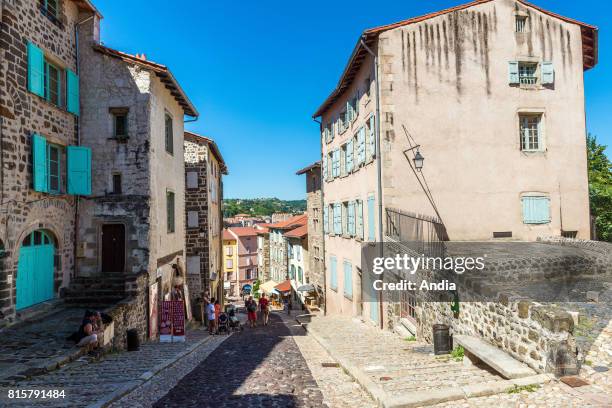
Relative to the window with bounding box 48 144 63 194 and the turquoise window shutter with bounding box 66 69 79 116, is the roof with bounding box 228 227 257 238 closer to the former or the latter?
the turquoise window shutter with bounding box 66 69 79 116

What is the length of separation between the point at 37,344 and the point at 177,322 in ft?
16.6

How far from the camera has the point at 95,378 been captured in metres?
7.29

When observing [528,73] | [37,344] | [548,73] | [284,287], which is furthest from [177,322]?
[284,287]

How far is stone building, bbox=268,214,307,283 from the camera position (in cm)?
3924

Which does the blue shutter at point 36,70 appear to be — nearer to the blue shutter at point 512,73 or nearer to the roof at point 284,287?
the blue shutter at point 512,73

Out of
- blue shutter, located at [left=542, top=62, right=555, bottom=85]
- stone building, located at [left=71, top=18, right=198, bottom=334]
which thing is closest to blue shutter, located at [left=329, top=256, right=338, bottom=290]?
stone building, located at [left=71, top=18, right=198, bottom=334]

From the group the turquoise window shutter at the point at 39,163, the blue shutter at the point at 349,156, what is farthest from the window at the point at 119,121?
the blue shutter at the point at 349,156

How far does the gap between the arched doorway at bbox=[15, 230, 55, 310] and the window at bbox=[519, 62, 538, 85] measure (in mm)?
15516

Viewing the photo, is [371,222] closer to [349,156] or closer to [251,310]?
[349,156]

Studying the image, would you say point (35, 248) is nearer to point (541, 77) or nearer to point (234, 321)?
point (234, 321)

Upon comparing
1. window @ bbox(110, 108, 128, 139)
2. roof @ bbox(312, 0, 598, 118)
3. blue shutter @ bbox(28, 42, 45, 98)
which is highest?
roof @ bbox(312, 0, 598, 118)

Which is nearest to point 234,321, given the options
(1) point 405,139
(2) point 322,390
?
(1) point 405,139

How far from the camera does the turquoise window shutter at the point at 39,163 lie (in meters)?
11.1

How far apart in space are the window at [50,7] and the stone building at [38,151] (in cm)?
3
